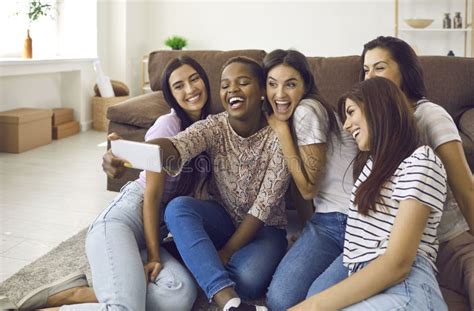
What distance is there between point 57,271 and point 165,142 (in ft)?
2.38

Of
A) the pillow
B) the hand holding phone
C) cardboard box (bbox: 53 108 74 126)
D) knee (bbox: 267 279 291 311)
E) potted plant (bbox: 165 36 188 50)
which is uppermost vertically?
potted plant (bbox: 165 36 188 50)

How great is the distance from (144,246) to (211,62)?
55.8 inches

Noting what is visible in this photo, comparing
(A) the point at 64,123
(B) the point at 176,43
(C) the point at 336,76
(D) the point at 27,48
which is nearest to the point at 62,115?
(A) the point at 64,123

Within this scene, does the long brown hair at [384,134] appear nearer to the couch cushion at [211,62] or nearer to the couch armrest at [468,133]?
the couch armrest at [468,133]

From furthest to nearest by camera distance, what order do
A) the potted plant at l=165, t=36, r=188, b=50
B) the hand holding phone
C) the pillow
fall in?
the potted plant at l=165, t=36, r=188, b=50, the pillow, the hand holding phone

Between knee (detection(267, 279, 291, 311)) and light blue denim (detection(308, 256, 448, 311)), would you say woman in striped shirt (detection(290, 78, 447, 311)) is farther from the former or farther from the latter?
knee (detection(267, 279, 291, 311))

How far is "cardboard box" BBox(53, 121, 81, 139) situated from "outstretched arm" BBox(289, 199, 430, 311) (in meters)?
3.79

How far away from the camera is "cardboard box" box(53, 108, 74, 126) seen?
4.75 meters

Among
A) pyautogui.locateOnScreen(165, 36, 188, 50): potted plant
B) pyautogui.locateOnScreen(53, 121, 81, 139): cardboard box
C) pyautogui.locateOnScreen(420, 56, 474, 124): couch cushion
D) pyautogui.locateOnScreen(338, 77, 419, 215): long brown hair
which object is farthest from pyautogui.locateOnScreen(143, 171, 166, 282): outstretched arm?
pyautogui.locateOnScreen(165, 36, 188, 50): potted plant

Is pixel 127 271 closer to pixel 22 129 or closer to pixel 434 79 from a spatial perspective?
pixel 434 79

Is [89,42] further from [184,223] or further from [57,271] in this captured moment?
[184,223]

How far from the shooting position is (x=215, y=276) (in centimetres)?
155

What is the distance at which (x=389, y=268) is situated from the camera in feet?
4.15

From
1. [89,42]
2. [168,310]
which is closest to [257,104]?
[168,310]
